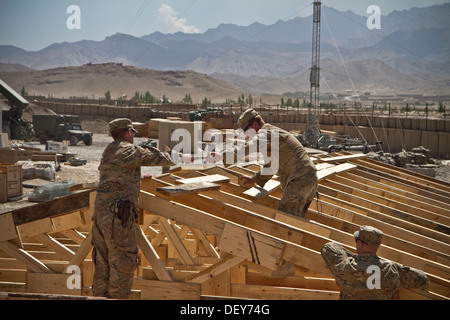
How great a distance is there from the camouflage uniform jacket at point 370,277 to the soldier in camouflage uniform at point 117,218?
6.65ft

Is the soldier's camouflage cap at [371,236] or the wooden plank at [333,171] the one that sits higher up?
the soldier's camouflage cap at [371,236]

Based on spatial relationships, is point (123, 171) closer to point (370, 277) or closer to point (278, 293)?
point (278, 293)

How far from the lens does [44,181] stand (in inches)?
706

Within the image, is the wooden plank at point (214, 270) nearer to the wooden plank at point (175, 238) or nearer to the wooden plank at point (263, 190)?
the wooden plank at point (175, 238)

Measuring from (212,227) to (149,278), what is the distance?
780 mm

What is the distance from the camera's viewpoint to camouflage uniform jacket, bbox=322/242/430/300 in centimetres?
427

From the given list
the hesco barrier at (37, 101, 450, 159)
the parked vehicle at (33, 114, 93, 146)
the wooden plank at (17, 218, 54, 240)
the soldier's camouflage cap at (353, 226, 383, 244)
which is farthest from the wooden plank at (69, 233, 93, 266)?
the hesco barrier at (37, 101, 450, 159)

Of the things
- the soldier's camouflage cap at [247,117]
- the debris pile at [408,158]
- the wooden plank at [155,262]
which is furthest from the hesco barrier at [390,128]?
the wooden plank at [155,262]

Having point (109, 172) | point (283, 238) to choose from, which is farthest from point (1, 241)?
point (283, 238)

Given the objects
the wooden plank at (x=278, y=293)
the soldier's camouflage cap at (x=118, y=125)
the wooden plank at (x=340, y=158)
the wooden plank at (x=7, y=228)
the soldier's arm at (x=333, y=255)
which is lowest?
the wooden plank at (x=278, y=293)

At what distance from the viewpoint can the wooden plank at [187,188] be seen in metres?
5.49

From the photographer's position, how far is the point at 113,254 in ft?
17.7

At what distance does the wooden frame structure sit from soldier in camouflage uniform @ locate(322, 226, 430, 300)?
150 millimetres
